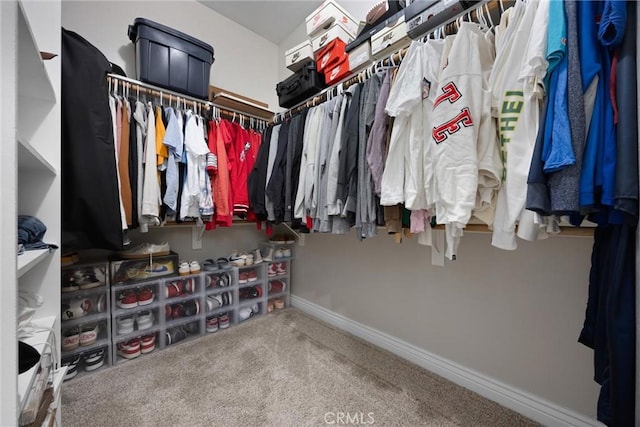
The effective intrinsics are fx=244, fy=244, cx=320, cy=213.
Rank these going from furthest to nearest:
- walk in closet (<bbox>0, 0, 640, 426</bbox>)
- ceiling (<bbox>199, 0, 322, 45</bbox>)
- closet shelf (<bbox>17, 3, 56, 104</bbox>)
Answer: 1. ceiling (<bbox>199, 0, 322, 45</bbox>)
2. walk in closet (<bbox>0, 0, 640, 426</bbox>)
3. closet shelf (<bbox>17, 3, 56, 104</bbox>)

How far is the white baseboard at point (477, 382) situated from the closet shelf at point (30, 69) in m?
1.95

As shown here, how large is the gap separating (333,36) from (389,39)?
1.53ft

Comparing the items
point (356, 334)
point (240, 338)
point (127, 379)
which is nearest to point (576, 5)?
point (356, 334)

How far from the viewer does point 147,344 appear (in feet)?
4.84

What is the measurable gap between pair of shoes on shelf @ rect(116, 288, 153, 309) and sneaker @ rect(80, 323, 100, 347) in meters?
0.15

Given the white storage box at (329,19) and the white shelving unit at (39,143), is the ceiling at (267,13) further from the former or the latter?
the white shelving unit at (39,143)

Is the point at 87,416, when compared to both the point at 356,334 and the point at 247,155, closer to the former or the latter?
the point at 356,334

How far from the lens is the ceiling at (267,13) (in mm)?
2008

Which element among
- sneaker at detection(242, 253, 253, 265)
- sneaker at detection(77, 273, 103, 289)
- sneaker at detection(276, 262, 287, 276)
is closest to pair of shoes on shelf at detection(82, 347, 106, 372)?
sneaker at detection(77, 273, 103, 289)

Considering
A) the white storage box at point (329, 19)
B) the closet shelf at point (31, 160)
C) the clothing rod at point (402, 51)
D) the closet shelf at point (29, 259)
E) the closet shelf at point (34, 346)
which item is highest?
the white storage box at point (329, 19)

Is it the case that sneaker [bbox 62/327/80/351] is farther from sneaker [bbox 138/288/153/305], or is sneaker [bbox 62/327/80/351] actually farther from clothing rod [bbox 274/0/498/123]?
clothing rod [bbox 274/0/498/123]

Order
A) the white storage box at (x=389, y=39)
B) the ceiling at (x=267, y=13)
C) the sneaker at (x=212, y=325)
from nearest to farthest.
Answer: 1. the white storage box at (x=389, y=39)
2. the sneaker at (x=212, y=325)
3. the ceiling at (x=267, y=13)

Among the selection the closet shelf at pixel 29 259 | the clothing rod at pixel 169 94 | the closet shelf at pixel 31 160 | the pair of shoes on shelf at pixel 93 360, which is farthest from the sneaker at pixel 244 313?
the clothing rod at pixel 169 94

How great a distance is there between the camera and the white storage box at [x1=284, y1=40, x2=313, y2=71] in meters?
1.60
